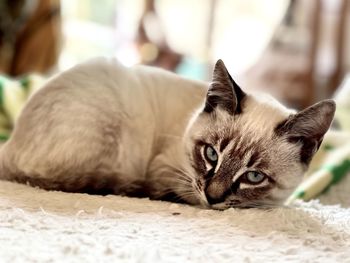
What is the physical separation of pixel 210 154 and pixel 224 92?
0.63 ft

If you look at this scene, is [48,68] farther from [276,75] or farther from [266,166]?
[266,166]

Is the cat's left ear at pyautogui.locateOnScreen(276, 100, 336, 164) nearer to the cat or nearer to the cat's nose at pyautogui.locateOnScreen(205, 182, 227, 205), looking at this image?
the cat

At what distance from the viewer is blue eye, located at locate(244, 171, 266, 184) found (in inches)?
57.1

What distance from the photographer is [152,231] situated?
3.97ft

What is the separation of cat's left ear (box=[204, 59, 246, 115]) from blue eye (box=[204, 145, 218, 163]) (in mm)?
125

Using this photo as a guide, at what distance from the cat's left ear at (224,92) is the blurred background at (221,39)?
240 cm

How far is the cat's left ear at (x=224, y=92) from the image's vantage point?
1.54 meters

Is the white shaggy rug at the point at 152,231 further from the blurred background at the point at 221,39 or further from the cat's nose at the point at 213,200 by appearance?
the blurred background at the point at 221,39

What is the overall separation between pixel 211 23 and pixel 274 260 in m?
3.84

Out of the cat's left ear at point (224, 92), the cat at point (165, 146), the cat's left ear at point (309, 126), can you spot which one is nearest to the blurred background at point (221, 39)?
the cat at point (165, 146)

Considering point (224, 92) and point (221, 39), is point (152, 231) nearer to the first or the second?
point (224, 92)

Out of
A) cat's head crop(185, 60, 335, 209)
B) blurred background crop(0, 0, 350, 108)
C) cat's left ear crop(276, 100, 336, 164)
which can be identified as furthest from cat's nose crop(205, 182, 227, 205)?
blurred background crop(0, 0, 350, 108)

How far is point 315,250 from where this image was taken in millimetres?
1167

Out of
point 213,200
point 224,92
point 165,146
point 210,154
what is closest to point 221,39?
point 165,146
